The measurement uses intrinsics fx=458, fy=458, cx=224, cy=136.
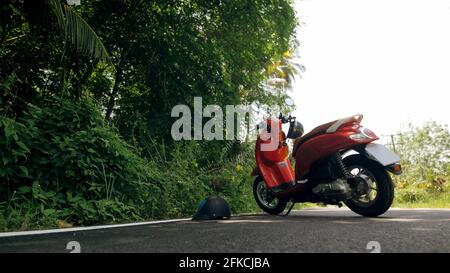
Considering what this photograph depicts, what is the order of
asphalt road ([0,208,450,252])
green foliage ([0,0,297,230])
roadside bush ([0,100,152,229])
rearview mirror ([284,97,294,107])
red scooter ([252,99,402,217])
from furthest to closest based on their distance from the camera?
rearview mirror ([284,97,294,107]) < green foliage ([0,0,297,230]) < red scooter ([252,99,402,217]) < roadside bush ([0,100,152,229]) < asphalt road ([0,208,450,252])

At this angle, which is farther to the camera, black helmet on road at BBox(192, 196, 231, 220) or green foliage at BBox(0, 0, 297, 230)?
black helmet on road at BBox(192, 196, 231, 220)

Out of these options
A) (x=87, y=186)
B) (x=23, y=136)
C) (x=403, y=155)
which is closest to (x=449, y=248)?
(x=87, y=186)

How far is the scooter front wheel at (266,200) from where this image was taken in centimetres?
687

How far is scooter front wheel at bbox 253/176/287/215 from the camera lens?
6.87 m

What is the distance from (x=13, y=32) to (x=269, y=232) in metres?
8.07

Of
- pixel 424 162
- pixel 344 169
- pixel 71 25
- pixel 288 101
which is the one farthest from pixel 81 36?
pixel 424 162

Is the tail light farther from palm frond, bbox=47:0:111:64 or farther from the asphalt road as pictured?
palm frond, bbox=47:0:111:64

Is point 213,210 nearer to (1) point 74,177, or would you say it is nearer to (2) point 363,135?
(1) point 74,177

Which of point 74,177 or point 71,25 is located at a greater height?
point 71,25

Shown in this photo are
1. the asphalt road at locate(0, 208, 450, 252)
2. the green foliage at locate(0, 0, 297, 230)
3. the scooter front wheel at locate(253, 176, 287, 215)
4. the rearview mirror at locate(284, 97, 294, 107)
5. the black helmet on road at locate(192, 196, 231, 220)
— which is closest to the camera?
the asphalt road at locate(0, 208, 450, 252)

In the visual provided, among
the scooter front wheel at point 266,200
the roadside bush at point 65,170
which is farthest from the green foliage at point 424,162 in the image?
the roadside bush at point 65,170

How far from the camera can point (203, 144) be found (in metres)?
9.77

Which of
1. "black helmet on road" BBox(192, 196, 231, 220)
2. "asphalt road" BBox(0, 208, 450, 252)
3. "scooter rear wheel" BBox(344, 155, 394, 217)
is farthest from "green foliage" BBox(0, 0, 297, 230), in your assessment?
"scooter rear wheel" BBox(344, 155, 394, 217)

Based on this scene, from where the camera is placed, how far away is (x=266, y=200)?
711 cm
